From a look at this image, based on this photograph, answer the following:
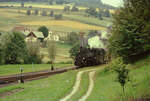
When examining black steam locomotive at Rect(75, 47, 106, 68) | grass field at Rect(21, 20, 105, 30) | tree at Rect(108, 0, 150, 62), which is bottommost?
black steam locomotive at Rect(75, 47, 106, 68)

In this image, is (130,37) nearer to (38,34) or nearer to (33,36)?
(33,36)

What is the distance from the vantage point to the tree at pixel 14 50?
79000 mm

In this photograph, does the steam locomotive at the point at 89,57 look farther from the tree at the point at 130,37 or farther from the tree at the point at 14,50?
the tree at the point at 14,50

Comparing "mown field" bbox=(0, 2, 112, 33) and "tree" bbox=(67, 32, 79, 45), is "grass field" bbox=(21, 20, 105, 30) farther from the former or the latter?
"tree" bbox=(67, 32, 79, 45)

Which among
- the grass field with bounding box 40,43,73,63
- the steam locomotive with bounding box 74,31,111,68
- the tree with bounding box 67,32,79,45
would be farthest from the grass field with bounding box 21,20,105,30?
the steam locomotive with bounding box 74,31,111,68

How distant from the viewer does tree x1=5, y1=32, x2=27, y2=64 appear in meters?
79.0

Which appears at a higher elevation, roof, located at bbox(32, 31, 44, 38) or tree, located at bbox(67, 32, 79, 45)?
roof, located at bbox(32, 31, 44, 38)

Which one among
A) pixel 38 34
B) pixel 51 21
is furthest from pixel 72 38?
pixel 51 21

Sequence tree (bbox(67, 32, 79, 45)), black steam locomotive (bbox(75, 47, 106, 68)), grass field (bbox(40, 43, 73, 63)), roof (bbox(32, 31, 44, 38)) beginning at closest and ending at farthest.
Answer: black steam locomotive (bbox(75, 47, 106, 68)) → grass field (bbox(40, 43, 73, 63)) → roof (bbox(32, 31, 44, 38)) → tree (bbox(67, 32, 79, 45))

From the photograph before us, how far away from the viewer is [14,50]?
261 ft

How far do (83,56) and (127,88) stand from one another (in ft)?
110

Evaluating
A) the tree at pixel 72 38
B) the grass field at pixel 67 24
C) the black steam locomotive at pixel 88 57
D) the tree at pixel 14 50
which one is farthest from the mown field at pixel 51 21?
the black steam locomotive at pixel 88 57

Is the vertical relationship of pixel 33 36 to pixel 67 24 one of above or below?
below

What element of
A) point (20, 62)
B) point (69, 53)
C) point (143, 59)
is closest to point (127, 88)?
point (143, 59)
